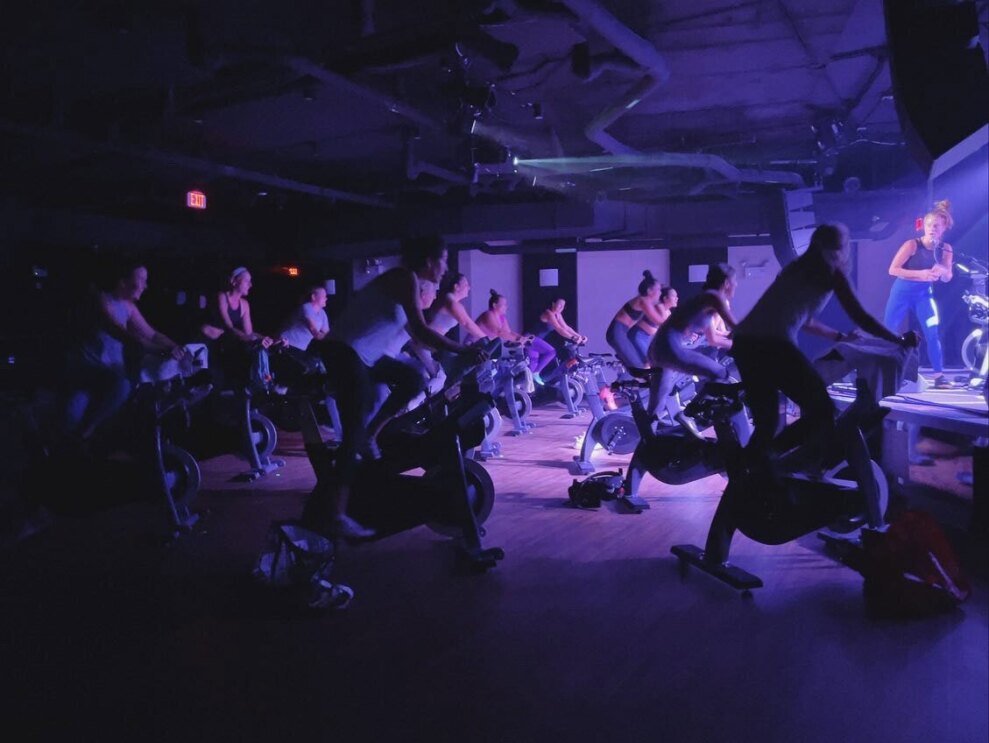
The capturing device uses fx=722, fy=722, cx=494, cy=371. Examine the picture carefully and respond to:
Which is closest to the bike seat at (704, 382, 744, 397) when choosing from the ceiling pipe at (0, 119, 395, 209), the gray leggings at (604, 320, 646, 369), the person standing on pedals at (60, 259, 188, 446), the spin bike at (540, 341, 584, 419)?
the gray leggings at (604, 320, 646, 369)

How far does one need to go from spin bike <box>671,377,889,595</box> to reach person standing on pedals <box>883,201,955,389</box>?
3394 millimetres

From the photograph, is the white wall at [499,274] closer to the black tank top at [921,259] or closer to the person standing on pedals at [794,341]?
the black tank top at [921,259]

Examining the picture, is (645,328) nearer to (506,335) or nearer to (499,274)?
(506,335)

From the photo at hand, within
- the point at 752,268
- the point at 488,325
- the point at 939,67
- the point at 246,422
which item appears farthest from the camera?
the point at 752,268

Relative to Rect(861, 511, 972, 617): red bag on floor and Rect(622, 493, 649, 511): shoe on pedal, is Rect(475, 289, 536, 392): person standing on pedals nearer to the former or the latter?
Rect(622, 493, 649, 511): shoe on pedal

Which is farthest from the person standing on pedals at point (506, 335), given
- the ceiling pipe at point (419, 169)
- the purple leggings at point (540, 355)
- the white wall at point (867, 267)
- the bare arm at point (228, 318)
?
the white wall at point (867, 267)

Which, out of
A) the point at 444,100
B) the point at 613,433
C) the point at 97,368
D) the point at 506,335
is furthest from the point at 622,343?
the point at 97,368

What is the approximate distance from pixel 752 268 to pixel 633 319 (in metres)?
7.25

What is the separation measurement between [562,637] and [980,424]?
2.99 m

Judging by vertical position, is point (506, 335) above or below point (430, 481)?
above

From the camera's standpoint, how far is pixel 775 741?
2.16 meters

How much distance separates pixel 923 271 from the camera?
6.58 metres

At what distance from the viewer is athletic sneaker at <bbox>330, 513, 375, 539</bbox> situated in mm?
3874

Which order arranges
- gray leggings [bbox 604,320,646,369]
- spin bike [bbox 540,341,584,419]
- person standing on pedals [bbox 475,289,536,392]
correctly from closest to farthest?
gray leggings [bbox 604,320,646,369] < person standing on pedals [bbox 475,289,536,392] < spin bike [bbox 540,341,584,419]
